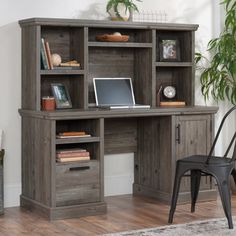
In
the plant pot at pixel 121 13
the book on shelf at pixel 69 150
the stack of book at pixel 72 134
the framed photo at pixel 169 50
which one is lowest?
the book on shelf at pixel 69 150

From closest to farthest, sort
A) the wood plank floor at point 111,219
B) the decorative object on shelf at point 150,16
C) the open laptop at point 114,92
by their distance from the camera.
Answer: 1. the wood plank floor at point 111,219
2. the open laptop at point 114,92
3. the decorative object on shelf at point 150,16

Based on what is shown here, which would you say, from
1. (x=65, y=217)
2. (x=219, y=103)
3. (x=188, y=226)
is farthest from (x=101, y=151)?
(x=219, y=103)

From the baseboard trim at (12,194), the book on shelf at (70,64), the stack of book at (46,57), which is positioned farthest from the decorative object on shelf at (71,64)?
the baseboard trim at (12,194)

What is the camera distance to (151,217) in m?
4.81

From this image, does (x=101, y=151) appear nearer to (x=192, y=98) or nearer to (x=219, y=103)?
(x=192, y=98)

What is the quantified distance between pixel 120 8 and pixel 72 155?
1.32 metres

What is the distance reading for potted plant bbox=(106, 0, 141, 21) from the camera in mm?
5266

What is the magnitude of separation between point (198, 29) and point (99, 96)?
49.3 inches

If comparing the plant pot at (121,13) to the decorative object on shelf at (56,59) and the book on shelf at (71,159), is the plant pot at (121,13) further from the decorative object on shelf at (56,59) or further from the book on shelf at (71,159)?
the book on shelf at (71,159)

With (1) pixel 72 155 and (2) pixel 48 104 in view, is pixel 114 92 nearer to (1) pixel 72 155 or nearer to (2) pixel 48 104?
(2) pixel 48 104

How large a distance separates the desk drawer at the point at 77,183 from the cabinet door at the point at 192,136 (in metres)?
0.76

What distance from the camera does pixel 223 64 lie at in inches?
Answer: 227

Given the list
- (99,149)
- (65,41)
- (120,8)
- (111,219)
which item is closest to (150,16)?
(120,8)

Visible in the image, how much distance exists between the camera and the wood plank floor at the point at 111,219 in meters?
4.43
